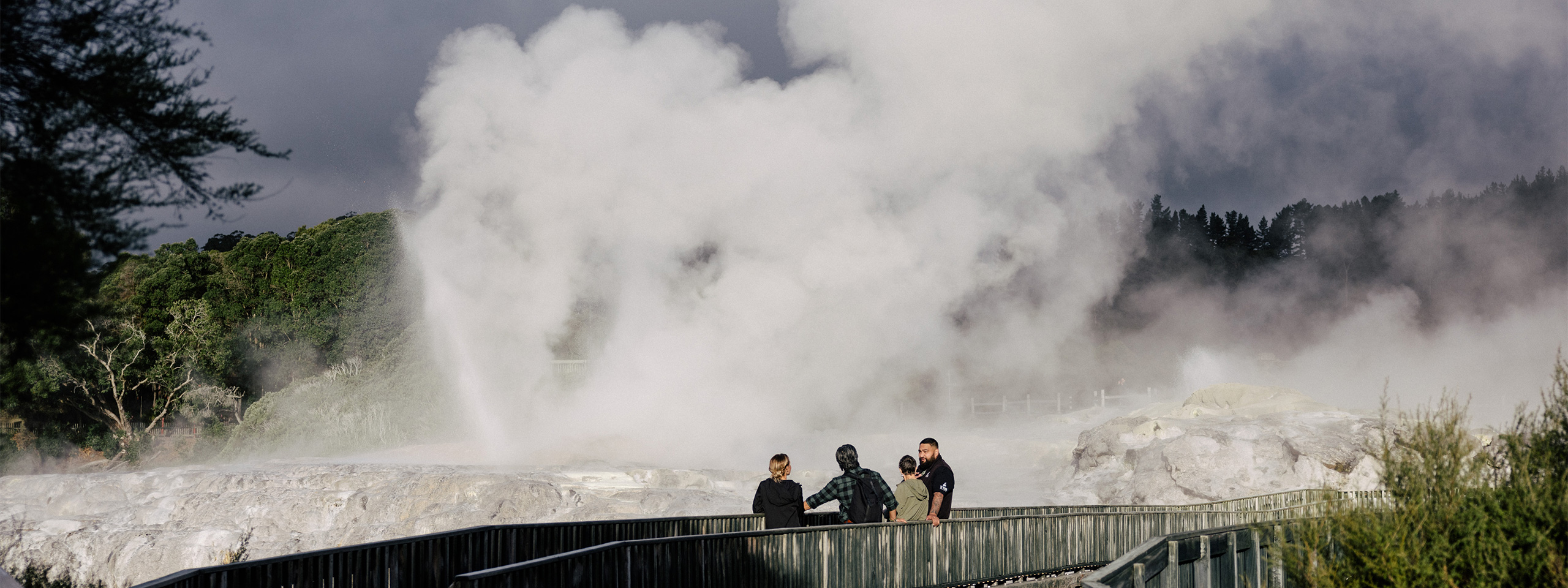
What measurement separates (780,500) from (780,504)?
0.03 m

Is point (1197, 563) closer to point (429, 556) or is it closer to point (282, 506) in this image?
point (429, 556)

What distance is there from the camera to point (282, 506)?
2061 centimetres

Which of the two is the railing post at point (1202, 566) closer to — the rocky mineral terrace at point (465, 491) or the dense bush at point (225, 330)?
the rocky mineral terrace at point (465, 491)

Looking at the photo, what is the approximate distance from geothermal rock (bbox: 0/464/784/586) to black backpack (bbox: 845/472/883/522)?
289 inches

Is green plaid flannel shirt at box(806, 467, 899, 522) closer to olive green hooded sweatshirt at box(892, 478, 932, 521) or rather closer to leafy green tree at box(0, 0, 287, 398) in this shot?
olive green hooded sweatshirt at box(892, 478, 932, 521)

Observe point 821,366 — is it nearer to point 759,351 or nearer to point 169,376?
point 759,351

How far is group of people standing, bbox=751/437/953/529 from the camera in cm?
884

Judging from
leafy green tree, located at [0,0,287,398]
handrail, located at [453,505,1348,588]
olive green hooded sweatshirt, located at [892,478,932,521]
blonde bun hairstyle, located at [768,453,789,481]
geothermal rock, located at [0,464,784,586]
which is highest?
leafy green tree, located at [0,0,287,398]

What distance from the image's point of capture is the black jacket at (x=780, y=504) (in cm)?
881

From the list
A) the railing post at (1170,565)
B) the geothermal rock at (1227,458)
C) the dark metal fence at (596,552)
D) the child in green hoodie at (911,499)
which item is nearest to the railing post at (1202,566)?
the railing post at (1170,565)

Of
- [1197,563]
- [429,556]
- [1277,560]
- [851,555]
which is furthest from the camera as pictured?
[851,555]

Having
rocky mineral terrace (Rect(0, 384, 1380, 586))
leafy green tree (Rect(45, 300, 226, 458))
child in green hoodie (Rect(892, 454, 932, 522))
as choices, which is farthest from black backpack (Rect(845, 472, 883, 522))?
leafy green tree (Rect(45, 300, 226, 458))

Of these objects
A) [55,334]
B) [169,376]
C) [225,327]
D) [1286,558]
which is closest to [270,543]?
[55,334]

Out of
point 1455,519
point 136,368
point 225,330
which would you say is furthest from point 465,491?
point 225,330
